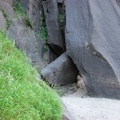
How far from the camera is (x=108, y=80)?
23.0ft

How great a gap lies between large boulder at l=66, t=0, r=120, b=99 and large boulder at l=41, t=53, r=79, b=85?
41cm

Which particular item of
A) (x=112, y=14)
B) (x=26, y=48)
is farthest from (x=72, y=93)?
(x=112, y=14)

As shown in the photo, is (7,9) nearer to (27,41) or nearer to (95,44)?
(27,41)

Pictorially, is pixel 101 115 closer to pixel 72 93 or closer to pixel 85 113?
pixel 85 113

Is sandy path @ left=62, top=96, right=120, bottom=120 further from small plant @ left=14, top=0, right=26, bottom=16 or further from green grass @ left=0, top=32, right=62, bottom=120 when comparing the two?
small plant @ left=14, top=0, right=26, bottom=16

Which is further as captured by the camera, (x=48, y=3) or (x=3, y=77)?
(x=48, y=3)

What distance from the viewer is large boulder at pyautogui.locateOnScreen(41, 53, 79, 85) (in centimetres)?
749

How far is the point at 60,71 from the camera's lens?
776cm

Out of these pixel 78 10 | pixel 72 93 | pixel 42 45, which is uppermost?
pixel 78 10

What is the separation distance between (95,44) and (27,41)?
2032 millimetres

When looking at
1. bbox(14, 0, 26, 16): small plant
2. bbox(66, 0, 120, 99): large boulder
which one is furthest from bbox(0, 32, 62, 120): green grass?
bbox(14, 0, 26, 16): small plant

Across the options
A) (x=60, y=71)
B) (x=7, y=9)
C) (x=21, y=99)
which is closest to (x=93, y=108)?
(x=60, y=71)

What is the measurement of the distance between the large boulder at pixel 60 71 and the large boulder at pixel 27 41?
1.10 feet

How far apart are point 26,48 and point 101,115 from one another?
10.5 ft
